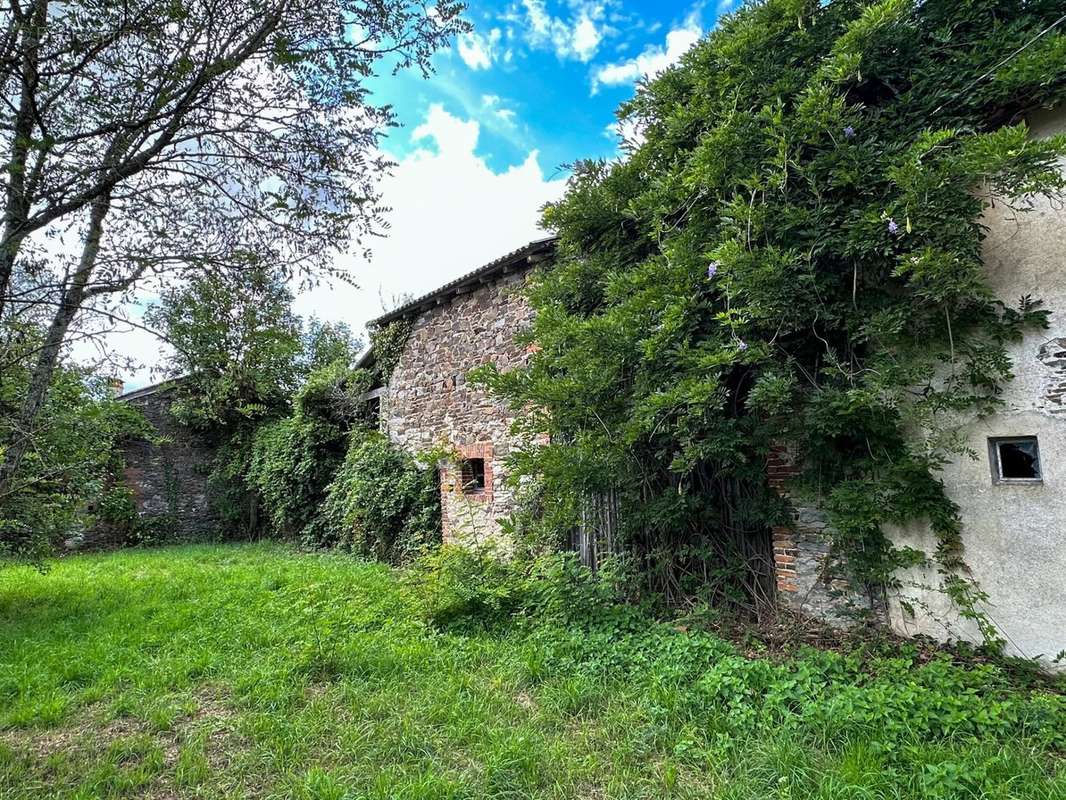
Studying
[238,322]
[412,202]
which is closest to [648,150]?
[412,202]

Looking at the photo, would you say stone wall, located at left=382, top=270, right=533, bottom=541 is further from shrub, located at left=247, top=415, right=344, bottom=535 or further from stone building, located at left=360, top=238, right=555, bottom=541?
shrub, located at left=247, top=415, right=344, bottom=535

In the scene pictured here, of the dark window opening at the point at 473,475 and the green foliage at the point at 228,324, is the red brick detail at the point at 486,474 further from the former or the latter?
the green foliage at the point at 228,324

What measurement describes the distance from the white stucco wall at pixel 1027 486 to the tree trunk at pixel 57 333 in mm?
5786

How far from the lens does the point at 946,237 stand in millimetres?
3215

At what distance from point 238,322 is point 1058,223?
18.2 ft

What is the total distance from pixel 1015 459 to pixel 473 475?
20.1ft

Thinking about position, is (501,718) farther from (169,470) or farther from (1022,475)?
(169,470)

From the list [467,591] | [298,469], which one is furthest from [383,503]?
[467,591]

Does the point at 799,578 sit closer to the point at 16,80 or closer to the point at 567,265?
the point at 567,265

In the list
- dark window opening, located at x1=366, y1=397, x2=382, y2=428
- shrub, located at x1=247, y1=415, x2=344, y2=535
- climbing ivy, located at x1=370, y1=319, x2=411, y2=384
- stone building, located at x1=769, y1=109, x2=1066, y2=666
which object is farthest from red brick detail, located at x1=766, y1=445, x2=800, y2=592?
shrub, located at x1=247, y1=415, x2=344, y2=535

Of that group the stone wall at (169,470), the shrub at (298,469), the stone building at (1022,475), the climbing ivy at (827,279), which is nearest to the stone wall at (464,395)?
the climbing ivy at (827,279)

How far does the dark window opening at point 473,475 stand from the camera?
759 cm

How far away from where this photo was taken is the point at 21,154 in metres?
2.46

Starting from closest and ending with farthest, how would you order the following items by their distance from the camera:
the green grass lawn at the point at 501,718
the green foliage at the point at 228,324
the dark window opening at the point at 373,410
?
the green grass lawn at the point at 501,718
the green foliage at the point at 228,324
the dark window opening at the point at 373,410
